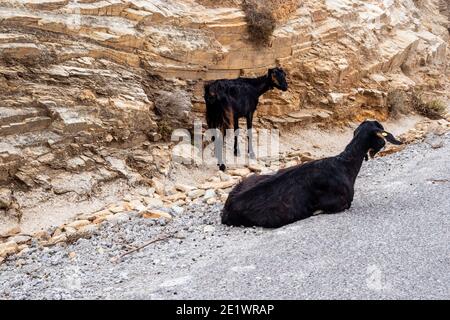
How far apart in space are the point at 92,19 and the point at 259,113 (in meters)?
4.69

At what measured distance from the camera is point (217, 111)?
36.3 ft

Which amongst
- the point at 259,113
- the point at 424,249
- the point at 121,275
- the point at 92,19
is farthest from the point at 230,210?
the point at 259,113

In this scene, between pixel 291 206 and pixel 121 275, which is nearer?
pixel 121 275

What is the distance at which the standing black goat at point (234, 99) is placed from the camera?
10906mm

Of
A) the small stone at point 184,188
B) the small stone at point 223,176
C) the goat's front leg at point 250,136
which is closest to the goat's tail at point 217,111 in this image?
the goat's front leg at point 250,136

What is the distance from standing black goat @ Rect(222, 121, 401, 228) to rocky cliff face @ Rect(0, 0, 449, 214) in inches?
128

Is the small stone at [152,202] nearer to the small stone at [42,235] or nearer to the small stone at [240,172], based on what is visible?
the small stone at [42,235]

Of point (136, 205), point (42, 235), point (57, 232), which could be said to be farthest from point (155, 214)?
point (42, 235)

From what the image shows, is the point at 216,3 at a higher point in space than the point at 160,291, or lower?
higher

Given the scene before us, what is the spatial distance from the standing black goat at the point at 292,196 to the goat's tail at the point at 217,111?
12.8ft

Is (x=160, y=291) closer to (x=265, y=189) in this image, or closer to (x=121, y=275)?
(x=121, y=275)

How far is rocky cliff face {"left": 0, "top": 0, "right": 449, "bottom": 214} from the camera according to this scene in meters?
9.11

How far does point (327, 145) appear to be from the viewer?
13156mm

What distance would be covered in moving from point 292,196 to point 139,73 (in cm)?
527
